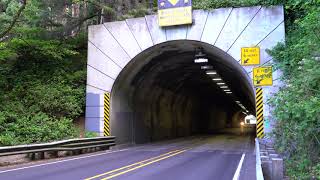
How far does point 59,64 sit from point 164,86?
984cm

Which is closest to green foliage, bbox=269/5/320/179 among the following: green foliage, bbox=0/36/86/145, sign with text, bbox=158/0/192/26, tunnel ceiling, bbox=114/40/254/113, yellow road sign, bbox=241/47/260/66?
yellow road sign, bbox=241/47/260/66

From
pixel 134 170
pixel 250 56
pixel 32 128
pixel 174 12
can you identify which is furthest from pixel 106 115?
pixel 134 170

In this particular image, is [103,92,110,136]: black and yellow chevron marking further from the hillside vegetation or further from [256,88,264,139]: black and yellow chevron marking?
[256,88,264,139]: black and yellow chevron marking

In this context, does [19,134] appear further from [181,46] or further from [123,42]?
[181,46]

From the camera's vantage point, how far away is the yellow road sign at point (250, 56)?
20.7m

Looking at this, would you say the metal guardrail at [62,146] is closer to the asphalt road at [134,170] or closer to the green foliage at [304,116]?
the asphalt road at [134,170]

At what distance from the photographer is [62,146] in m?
16.9

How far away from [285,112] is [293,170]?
1.89 meters

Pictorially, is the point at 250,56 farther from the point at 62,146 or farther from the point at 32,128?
the point at 32,128

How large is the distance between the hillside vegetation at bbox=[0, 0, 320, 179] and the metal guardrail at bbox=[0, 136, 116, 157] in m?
2.09

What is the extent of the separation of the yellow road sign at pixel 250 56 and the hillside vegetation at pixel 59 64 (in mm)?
784

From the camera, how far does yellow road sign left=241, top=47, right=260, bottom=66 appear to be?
814 inches

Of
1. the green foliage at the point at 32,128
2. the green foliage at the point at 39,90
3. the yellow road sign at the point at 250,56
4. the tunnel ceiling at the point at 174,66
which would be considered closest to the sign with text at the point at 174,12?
the tunnel ceiling at the point at 174,66

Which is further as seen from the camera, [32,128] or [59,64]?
[59,64]
